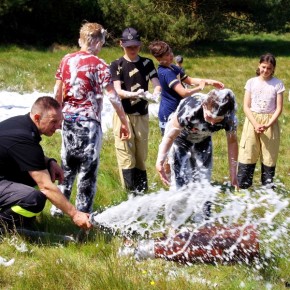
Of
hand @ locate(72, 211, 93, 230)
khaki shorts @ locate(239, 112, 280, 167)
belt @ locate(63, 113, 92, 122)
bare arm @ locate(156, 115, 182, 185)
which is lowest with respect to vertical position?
khaki shorts @ locate(239, 112, 280, 167)

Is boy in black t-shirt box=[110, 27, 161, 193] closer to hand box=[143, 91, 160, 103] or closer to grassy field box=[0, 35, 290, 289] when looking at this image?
hand box=[143, 91, 160, 103]

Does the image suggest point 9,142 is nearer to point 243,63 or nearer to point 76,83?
point 76,83

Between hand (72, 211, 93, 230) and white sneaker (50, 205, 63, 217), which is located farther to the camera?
white sneaker (50, 205, 63, 217)

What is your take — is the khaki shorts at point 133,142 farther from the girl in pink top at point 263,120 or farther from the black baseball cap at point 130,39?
the girl in pink top at point 263,120

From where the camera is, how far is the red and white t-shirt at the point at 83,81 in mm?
5008

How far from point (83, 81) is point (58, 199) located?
120cm

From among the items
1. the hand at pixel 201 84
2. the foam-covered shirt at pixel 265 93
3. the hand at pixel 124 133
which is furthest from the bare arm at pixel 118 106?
the foam-covered shirt at pixel 265 93

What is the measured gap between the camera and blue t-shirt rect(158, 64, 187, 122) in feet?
20.5

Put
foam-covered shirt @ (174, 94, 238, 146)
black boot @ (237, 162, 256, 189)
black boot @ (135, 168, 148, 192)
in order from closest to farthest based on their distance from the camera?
foam-covered shirt @ (174, 94, 238, 146)
black boot @ (135, 168, 148, 192)
black boot @ (237, 162, 256, 189)

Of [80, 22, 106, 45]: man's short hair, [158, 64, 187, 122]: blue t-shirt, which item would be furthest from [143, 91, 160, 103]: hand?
[80, 22, 106, 45]: man's short hair

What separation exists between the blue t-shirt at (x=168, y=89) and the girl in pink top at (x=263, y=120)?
91 centimetres

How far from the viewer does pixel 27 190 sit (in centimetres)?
455

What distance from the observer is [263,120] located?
21.4 ft

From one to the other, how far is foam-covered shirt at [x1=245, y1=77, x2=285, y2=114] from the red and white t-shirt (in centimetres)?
224
